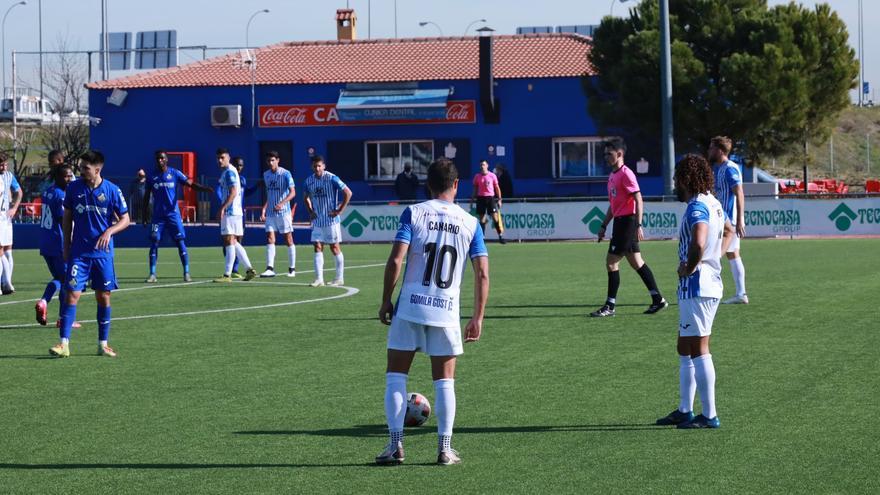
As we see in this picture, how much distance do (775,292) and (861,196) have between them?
54.5ft

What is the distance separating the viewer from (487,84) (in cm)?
4844

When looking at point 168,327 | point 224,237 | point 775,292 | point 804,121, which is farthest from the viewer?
point 804,121

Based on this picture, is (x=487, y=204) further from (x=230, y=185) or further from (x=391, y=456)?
(x=391, y=456)

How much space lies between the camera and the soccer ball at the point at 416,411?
918cm

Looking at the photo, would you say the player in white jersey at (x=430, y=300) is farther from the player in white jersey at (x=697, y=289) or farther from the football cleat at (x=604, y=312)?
the football cleat at (x=604, y=312)

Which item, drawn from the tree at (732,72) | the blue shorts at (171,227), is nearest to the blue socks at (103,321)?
the blue shorts at (171,227)

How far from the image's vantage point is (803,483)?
7.19 m

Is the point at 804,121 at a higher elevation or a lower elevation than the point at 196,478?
higher

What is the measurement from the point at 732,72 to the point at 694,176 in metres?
35.5

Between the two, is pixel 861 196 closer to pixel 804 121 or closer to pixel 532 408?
pixel 804 121

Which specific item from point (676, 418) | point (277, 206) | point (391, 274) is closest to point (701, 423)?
point (676, 418)

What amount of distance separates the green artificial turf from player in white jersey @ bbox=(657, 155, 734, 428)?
0.27 metres

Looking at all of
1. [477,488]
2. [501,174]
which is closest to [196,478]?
[477,488]

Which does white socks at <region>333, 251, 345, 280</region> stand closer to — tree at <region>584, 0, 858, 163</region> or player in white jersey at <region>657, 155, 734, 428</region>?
player in white jersey at <region>657, 155, 734, 428</region>
